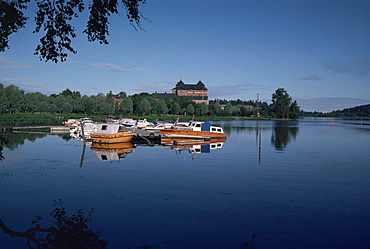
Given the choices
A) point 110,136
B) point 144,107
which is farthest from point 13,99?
point 110,136

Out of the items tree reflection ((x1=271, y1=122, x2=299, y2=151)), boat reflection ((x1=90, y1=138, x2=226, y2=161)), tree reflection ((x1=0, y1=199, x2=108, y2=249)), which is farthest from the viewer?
tree reflection ((x1=271, y1=122, x2=299, y2=151))

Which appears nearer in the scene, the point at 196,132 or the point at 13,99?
the point at 196,132

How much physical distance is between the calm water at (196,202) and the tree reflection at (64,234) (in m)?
0.23

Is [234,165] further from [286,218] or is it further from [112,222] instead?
[112,222]

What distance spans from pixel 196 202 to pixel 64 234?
6099mm

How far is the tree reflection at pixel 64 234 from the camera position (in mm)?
10094

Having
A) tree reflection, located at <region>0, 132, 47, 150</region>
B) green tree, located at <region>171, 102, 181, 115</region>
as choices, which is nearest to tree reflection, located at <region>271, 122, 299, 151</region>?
tree reflection, located at <region>0, 132, 47, 150</region>

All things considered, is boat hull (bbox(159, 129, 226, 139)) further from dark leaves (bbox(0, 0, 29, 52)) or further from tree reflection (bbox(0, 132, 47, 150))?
dark leaves (bbox(0, 0, 29, 52))

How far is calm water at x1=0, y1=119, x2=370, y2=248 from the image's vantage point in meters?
11.1

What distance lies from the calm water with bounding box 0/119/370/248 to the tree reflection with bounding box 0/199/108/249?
23cm

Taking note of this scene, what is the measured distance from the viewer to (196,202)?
1517 centimetres

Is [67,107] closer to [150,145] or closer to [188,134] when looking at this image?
[188,134]

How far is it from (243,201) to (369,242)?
5643 mm

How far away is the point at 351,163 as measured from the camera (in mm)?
30484
